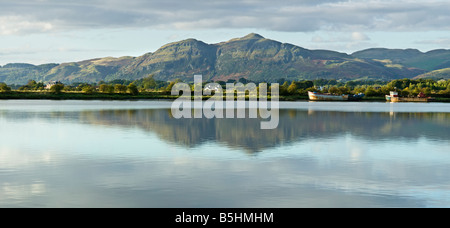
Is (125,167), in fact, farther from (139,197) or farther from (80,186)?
(139,197)

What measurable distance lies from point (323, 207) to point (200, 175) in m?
8.08

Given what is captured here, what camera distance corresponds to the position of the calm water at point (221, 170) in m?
19.4

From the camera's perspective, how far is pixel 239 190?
21.0 meters

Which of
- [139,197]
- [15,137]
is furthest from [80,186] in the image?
[15,137]

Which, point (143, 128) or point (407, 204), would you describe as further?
point (143, 128)

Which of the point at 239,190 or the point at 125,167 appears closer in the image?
the point at 239,190

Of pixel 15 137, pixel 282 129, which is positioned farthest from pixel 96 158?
pixel 282 129

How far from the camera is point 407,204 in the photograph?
61.7 ft

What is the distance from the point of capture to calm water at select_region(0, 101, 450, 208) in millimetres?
19391

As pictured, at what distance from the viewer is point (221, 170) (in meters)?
26.1

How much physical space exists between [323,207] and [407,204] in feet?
11.2
